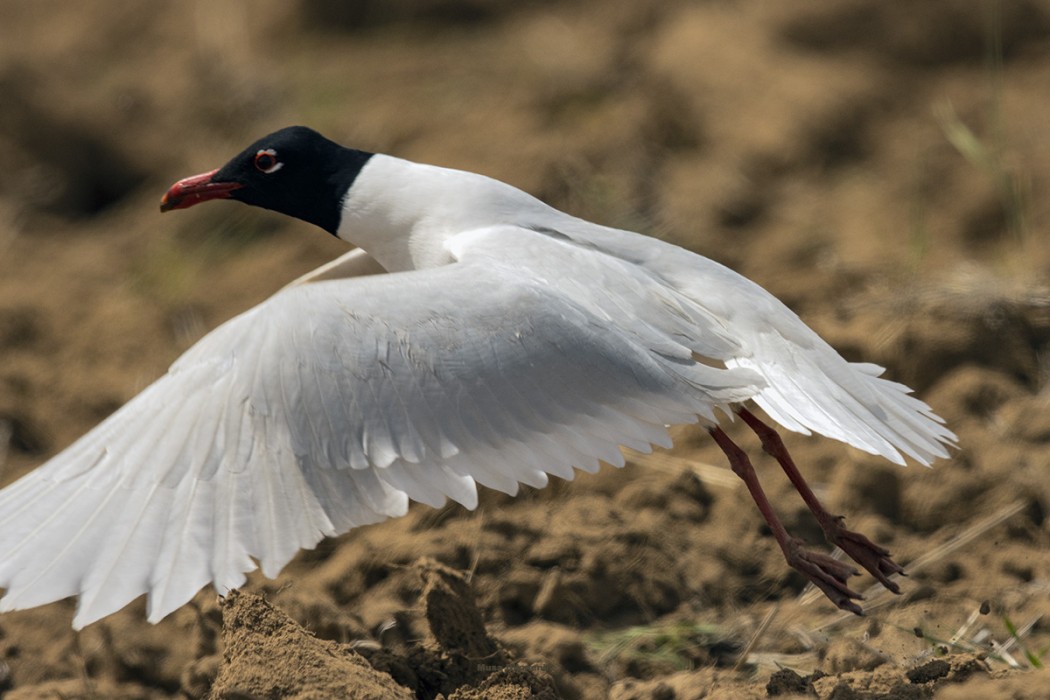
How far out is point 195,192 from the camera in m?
5.66

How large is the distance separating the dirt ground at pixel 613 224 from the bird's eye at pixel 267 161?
4.56 ft

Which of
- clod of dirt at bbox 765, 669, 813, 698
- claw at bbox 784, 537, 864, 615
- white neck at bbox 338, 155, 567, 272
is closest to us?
clod of dirt at bbox 765, 669, 813, 698

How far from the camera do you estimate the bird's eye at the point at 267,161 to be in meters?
5.55

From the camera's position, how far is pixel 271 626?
4090 millimetres

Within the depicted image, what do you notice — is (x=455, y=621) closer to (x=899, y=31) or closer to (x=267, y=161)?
(x=267, y=161)

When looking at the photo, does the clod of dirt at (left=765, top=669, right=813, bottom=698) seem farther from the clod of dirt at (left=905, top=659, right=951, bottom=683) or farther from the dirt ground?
the clod of dirt at (left=905, top=659, right=951, bottom=683)

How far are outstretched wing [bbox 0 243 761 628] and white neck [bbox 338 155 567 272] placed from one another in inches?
30.5

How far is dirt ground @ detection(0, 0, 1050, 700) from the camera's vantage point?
471 cm

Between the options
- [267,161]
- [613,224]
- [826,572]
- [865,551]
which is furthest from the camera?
[613,224]

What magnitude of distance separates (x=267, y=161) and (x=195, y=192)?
0.31 meters

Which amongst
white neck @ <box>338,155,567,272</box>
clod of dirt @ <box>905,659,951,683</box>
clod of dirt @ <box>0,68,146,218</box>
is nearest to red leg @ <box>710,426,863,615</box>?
clod of dirt @ <box>905,659,951,683</box>

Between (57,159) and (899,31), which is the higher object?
(899,31)

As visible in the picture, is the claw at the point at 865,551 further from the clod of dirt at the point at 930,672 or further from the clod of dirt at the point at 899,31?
the clod of dirt at the point at 899,31

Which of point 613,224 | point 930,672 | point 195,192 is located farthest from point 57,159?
point 930,672
